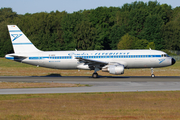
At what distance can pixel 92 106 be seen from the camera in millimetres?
16141

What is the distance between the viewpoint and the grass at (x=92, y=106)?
13.6m

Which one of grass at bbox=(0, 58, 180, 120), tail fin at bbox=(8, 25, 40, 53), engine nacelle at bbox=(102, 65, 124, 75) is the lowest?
engine nacelle at bbox=(102, 65, 124, 75)

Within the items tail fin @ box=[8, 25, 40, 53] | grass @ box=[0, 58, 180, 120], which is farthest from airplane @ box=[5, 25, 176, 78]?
grass @ box=[0, 58, 180, 120]

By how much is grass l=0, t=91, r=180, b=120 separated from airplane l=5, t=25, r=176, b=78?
14552mm

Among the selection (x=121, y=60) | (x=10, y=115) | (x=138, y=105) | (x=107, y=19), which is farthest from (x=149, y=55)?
(x=107, y=19)

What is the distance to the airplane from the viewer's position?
34875 mm

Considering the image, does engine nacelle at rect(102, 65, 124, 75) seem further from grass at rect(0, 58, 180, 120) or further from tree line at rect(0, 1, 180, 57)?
tree line at rect(0, 1, 180, 57)

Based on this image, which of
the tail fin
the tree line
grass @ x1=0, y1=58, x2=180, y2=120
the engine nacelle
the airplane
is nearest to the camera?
grass @ x1=0, y1=58, x2=180, y2=120

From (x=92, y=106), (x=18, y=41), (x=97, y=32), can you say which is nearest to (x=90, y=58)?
(x=18, y=41)

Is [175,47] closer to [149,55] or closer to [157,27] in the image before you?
[157,27]

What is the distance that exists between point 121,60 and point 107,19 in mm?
83031

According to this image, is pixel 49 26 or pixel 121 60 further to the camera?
pixel 49 26

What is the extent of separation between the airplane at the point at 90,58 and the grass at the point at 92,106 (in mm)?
14552

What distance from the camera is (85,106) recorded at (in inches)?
636
